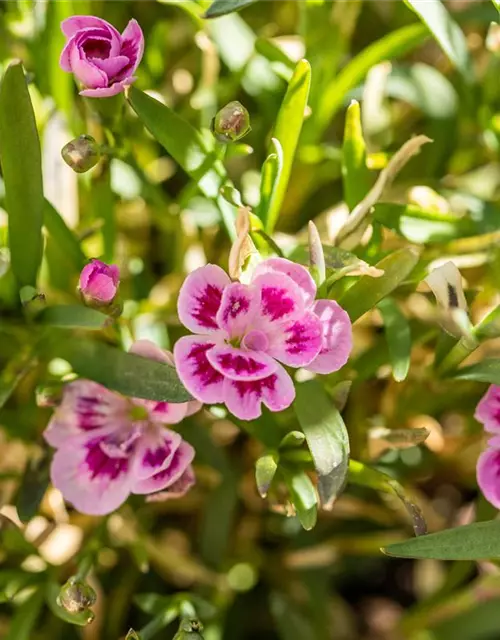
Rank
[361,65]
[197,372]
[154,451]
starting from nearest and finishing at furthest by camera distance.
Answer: [197,372] → [154,451] → [361,65]

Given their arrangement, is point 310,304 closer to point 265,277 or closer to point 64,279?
point 265,277

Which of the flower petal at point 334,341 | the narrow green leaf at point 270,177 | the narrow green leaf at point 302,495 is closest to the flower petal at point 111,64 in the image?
the narrow green leaf at point 270,177

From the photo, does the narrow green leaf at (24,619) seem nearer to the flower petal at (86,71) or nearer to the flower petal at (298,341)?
the flower petal at (298,341)

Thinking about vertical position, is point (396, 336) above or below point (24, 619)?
above

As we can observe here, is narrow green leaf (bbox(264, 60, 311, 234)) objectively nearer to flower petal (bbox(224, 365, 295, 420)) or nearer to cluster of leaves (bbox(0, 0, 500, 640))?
cluster of leaves (bbox(0, 0, 500, 640))

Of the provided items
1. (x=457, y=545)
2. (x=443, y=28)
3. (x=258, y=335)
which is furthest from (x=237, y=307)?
(x=443, y=28)

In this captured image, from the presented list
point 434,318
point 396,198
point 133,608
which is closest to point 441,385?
point 434,318

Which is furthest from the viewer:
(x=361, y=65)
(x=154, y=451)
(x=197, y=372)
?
(x=361, y=65)

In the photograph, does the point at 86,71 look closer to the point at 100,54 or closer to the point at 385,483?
the point at 100,54
